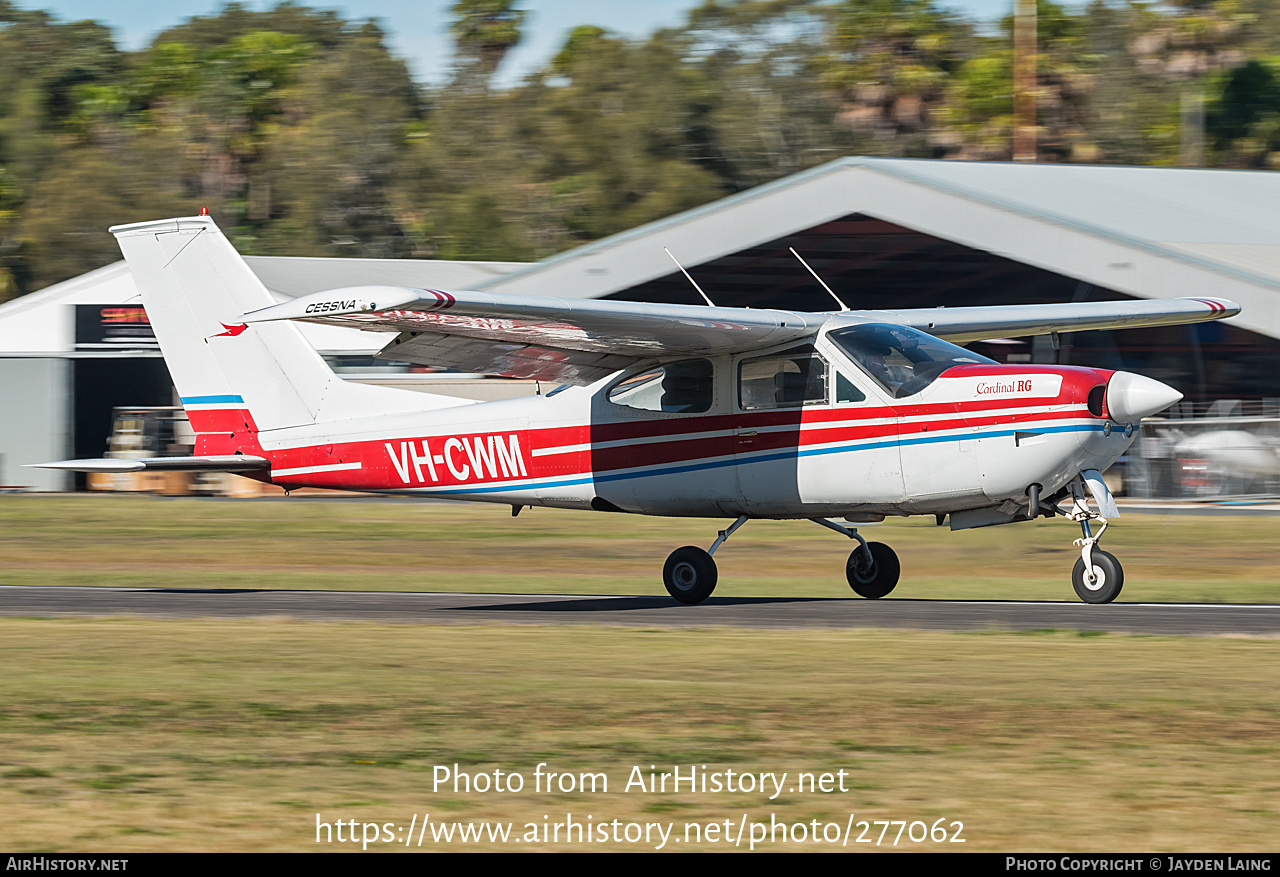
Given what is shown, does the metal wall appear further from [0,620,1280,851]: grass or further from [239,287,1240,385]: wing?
[0,620,1280,851]: grass

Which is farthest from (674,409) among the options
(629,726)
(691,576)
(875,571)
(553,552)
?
(553,552)

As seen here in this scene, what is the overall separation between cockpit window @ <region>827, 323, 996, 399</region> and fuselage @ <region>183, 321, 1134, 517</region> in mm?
54

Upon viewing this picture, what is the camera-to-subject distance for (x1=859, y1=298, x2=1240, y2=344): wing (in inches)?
689

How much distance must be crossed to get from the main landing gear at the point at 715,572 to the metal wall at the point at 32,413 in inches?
1016

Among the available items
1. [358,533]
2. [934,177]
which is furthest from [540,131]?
[358,533]

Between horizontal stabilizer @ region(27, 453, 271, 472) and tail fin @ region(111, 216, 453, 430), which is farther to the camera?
tail fin @ region(111, 216, 453, 430)

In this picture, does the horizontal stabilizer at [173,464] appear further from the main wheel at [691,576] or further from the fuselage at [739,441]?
the main wheel at [691,576]

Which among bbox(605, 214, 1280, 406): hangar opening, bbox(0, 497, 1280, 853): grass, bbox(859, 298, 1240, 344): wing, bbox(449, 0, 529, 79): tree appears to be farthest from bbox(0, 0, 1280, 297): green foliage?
bbox(0, 497, 1280, 853): grass

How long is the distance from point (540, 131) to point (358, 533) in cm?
6083

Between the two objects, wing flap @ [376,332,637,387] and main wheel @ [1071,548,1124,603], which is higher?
wing flap @ [376,332,637,387]

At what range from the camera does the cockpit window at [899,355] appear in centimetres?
1452

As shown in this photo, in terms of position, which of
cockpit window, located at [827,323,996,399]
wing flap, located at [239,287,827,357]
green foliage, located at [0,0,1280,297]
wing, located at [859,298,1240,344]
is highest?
green foliage, located at [0,0,1280,297]

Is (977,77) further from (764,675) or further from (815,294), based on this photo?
(764,675)

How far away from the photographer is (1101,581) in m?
14.3
